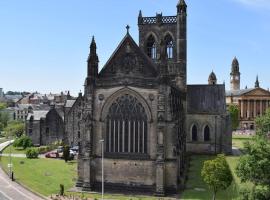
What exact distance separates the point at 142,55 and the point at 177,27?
19.7 m

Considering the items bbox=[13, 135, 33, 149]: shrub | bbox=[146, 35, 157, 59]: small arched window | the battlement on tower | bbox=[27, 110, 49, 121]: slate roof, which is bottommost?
bbox=[13, 135, 33, 149]: shrub

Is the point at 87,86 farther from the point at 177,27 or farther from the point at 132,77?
the point at 177,27

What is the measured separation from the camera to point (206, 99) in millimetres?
65938

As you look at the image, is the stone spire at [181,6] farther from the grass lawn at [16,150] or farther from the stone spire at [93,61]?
the grass lawn at [16,150]

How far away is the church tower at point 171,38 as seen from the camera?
5831 cm

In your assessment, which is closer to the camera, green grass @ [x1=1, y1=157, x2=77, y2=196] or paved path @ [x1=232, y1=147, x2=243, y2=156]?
green grass @ [x1=1, y1=157, x2=77, y2=196]

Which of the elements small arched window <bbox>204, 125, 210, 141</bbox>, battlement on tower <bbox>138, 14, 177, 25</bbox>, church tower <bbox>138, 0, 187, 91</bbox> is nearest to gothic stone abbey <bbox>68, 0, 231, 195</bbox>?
church tower <bbox>138, 0, 187, 91</bbox>

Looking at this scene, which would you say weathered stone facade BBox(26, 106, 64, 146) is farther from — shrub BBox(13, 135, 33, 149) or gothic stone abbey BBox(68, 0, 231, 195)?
gothic stone abbey BBox(68, 0, 231, 195)

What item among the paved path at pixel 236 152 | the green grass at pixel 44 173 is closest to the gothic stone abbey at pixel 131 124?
the green grass at pixel 44 173

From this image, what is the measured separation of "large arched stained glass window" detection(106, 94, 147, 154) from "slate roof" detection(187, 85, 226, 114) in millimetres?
24938

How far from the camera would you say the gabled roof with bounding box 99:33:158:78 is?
41.4 meters

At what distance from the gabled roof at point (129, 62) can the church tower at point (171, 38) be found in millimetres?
16023

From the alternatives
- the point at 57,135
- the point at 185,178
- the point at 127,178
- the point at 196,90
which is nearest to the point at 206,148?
the point at 196,90

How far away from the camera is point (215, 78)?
82562mm
